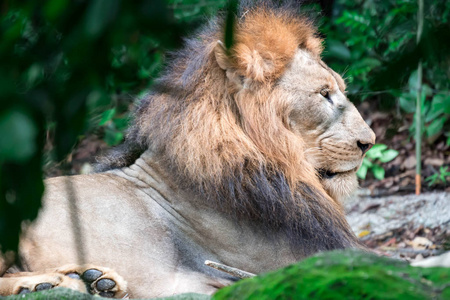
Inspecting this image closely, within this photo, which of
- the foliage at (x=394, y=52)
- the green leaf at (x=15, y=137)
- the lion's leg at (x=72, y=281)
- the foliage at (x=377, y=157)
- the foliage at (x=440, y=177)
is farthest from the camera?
the foliage at (x=377, y=157)

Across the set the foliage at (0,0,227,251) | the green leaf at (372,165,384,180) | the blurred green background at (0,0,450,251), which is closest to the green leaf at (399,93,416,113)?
the green leaf at (372,165,384,180)

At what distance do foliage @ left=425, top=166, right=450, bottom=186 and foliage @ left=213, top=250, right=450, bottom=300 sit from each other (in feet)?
16.8

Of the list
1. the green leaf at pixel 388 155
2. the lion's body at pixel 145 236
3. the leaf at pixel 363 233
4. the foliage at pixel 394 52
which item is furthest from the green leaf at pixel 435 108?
the lion's body at pixel 145 236

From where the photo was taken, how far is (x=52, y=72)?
1403 mm

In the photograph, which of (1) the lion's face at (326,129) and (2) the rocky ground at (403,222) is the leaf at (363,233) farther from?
(1) the lion's face at (326,129)

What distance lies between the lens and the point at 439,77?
5.69ft

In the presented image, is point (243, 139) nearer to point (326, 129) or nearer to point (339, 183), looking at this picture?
point (326, 129)

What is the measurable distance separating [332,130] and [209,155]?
0.83 metres

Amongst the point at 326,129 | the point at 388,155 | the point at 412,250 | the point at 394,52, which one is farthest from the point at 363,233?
the point at 394,52

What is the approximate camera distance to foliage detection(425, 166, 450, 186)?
635cm

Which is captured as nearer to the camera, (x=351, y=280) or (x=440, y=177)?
(x=351, y=280)

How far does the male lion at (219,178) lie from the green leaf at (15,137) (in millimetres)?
1900

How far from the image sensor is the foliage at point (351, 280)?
129 cm

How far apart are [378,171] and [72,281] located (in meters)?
4.65
